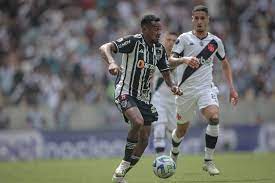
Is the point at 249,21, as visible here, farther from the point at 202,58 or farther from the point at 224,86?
the point at 202,58

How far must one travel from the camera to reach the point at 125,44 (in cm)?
1166

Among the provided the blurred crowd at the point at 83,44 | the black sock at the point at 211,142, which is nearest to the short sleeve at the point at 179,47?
the black sock at the point at 211,142

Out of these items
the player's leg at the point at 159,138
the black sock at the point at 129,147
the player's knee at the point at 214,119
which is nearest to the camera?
the black sock at the point at 129,147

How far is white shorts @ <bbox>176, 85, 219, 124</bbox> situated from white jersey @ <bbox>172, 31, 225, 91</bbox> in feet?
0.35

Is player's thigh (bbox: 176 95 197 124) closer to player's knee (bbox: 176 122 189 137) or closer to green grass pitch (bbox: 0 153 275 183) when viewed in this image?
player's knee (bbox: 176 122 189 137)

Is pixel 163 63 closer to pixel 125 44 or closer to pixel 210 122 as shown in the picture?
pixel 125 44

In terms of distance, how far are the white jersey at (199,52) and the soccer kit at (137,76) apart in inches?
68.0

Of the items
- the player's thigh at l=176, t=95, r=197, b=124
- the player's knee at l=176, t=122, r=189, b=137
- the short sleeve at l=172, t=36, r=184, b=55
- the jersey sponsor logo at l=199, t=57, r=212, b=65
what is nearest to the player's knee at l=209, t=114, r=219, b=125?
the player's thigh at l=176, t=95, r=197, b=124

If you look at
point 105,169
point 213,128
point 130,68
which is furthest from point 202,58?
point 105,169

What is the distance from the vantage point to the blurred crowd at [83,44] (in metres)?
24.2

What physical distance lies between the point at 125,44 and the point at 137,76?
0.58 metres

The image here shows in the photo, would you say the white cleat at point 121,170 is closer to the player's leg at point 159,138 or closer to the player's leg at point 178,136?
the player's leg at point 178,136

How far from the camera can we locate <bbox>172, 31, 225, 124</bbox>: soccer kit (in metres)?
13.6

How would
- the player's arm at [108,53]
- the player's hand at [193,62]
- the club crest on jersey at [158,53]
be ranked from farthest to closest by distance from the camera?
the player's hand at [193,62] < the club crest on jersey at [158,53] < the player's arm at [108,53]
